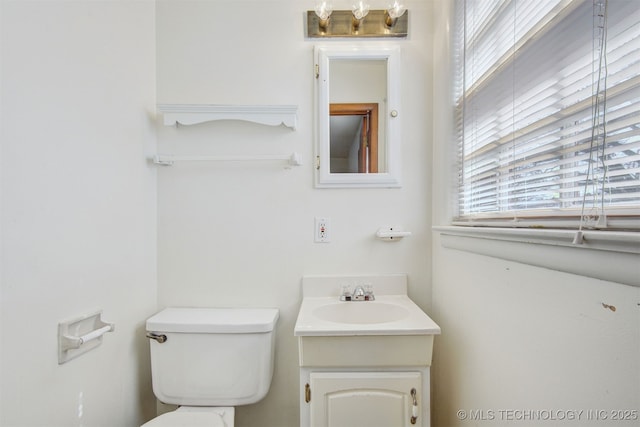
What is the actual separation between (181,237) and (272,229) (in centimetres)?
43

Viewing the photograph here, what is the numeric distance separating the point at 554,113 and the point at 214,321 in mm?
1292

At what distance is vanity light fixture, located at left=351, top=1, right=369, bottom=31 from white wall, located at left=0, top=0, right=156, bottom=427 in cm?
93

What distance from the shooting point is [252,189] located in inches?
52.4

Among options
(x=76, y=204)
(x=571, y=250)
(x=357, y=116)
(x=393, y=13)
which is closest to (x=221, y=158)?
(x=76, y=204)

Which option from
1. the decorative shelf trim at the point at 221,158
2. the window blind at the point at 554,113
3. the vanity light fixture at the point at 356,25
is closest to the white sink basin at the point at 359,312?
the window blind at the point at 554,113

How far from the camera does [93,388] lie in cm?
98

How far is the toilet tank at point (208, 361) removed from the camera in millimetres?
1134

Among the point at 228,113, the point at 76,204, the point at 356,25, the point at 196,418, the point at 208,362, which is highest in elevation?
the point at 356,25

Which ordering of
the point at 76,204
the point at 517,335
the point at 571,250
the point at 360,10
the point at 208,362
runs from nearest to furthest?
the point at 571,250 → the point at 517,335 → the point at 76,204 → the point at 208,362 → the point at 360,10

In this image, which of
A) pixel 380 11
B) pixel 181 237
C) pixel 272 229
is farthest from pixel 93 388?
pixel 380 11

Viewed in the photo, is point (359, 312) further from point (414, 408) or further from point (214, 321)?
point (214, 321)

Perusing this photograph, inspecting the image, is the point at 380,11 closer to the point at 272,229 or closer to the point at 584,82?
the point at 584,82

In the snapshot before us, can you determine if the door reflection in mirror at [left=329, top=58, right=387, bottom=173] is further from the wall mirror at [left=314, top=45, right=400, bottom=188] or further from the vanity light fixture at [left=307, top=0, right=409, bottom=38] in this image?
the vanity light fixture at [left=307, top=0, right=409, bottom=38]

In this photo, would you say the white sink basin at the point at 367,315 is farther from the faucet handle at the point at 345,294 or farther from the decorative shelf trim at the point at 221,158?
the decorative shelf trim at the point at 221,158
